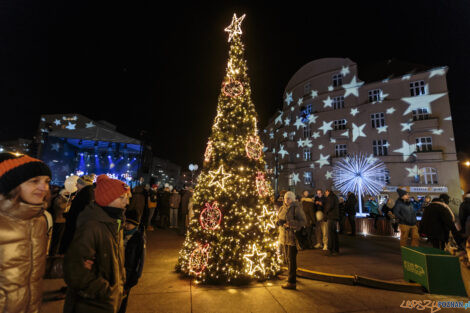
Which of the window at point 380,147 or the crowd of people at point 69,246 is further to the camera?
the window at point 380,147

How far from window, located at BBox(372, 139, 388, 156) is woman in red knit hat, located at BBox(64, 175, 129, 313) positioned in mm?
26686

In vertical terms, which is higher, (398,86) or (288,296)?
(398,86)

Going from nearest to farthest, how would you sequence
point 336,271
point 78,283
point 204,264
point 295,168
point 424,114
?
point 78,283 → point 204,264 → point 336,271 → point 424,114 → point 295,168

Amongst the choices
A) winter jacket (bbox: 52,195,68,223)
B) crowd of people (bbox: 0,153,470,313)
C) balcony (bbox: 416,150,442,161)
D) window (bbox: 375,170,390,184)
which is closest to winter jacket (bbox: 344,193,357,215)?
crowd of people (bbox: 0,153,470,313)

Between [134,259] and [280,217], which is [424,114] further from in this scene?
[134,259]

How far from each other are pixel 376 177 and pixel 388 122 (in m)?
5.93

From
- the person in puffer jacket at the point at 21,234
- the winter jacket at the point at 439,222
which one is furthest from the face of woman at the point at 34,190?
the winter jacket at the point at 439,222

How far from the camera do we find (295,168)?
2916cm

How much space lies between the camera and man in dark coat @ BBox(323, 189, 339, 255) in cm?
705

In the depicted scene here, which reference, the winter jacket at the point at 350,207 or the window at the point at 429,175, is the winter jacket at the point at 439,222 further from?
the window at the point at 429,175

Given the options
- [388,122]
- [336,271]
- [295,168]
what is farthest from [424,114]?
[336,271]

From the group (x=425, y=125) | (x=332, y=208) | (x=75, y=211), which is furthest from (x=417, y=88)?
(x=75, y=211)

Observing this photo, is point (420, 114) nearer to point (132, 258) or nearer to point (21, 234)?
point (132, 258)

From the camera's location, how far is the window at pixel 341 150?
25.2 m
